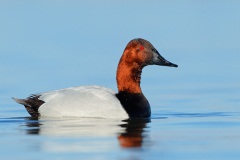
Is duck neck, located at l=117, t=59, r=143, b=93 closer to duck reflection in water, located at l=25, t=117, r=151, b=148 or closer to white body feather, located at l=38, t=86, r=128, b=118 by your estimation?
white body feather, located at l=38, t=86, r=128, b=118

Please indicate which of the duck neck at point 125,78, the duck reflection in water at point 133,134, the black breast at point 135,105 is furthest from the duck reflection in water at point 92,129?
the duck neck at point 125,78

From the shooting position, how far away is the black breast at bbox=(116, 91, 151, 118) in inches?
413

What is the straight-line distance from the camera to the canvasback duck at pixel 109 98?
1030 centimetres

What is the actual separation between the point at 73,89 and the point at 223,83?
A: 3.15 metres

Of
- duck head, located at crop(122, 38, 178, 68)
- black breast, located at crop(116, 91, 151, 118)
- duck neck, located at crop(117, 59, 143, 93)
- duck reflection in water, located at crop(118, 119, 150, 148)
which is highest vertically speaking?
duck head, located at crop(122, 38, 178, 68)

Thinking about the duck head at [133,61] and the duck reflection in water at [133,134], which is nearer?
the duck reflection in water at [133,134]

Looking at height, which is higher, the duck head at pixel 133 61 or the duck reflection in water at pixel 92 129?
the duck head at pixel 133 61

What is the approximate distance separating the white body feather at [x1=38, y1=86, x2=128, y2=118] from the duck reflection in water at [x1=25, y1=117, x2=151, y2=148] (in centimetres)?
17

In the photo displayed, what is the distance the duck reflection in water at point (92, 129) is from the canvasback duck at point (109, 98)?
0.63 ft

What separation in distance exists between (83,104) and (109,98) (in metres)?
0.31

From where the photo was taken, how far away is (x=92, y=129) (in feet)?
30.4

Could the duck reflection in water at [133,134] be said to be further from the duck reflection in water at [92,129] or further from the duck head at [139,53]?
the duck head at [139,53]

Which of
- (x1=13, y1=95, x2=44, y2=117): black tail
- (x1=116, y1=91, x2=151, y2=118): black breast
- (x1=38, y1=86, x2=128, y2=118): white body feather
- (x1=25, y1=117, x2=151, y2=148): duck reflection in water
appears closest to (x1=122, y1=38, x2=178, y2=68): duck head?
(x1=116, y1=91, x2=151, y2=118): black breast

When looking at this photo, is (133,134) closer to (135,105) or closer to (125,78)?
(135,105)
